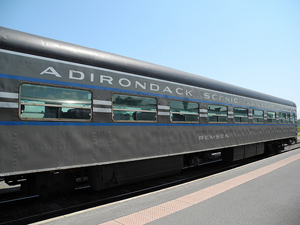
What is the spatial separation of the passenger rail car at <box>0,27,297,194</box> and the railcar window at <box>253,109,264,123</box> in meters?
3.74

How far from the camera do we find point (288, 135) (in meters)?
15.1

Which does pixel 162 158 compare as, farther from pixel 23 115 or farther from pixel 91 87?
pixel 23 115

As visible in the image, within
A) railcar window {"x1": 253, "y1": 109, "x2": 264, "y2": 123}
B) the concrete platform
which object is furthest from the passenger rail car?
railcar window {"x1": 253, "y1": 109, "x2": 264, "y2": 123}

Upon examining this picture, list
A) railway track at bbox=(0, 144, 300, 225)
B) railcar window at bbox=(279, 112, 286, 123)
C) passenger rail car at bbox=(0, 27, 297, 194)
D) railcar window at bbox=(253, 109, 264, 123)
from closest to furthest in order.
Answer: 1. passenger rail car at bbox=(0, 27, 297, 194)
2. railway track at bbox=(0, 144, 300, 225)
3. railcar window at bbox=(253, 109, 264, 123)
4. railcar window at bbox=(279, 112, 286, 123)

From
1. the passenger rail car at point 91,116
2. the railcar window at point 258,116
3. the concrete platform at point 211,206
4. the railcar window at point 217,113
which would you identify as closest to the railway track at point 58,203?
the passenger rail car at point 91,116

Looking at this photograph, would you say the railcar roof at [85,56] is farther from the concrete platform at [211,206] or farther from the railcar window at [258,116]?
the railcar window at [258,116]

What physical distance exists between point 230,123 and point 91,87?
629 cm

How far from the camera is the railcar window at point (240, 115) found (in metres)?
9.39

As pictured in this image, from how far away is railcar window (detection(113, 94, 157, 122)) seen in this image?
17.5ft

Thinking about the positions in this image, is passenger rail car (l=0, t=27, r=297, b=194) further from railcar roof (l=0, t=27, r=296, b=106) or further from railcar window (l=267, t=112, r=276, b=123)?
railcar window (l=267, t=112, r=276, b=123)

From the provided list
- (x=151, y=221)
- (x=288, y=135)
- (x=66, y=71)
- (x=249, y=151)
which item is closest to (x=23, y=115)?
(x=66, y=71)

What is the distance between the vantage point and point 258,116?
11.2 meters

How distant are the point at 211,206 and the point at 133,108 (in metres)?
2.91

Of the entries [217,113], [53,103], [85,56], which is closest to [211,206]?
[53,103]
